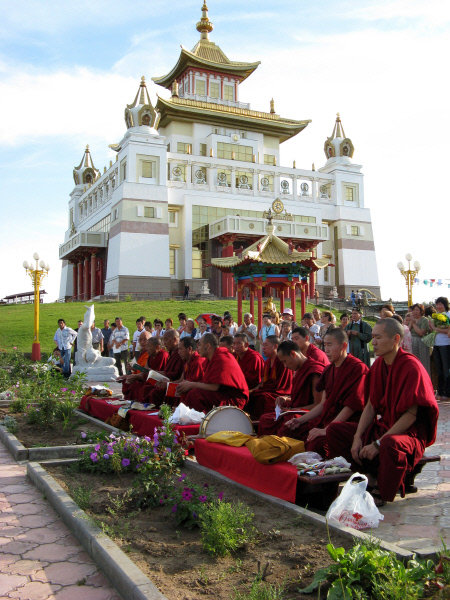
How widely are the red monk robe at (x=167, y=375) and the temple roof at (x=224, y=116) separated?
3345 centimetres

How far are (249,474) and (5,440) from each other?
3.81 metres

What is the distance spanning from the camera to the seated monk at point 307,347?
6.62m

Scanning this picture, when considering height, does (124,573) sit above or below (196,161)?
below

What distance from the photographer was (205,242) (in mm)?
37938

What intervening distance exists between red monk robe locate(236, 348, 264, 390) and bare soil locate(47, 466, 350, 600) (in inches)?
147

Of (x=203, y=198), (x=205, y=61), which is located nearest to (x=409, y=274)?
(x=203, y=198)

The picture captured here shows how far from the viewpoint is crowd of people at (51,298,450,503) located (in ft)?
15.3

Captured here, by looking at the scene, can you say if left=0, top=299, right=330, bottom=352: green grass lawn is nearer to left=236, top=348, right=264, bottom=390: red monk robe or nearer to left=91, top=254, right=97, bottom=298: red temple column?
left=91, top=254, right=97, bottom=298: red temple column

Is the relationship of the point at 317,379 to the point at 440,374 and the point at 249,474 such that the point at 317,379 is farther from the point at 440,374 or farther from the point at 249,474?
the point at 440,374

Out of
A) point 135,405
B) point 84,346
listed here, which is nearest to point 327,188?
point 84,346

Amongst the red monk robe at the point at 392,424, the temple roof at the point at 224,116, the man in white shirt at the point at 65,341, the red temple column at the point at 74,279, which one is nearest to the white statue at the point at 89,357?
the man in white shirt at the point at 65,341

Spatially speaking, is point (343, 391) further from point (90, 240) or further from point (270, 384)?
point (90, 240)

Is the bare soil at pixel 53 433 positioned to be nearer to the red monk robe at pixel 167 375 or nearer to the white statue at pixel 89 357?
the red monk robe at pixel 167 375

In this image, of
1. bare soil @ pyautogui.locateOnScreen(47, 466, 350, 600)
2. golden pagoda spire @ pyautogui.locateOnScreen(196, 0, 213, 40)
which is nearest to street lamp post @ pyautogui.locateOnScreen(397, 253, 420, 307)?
bare soil @ pyautogui.locateOnScreen(47, 466, 350, 600)
